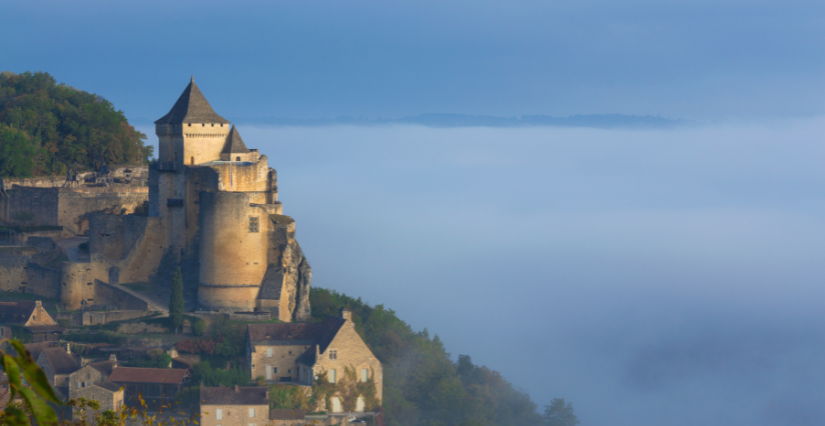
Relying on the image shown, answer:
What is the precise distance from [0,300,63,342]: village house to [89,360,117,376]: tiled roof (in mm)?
3470

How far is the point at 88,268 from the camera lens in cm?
4669

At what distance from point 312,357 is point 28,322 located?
12.1 metres

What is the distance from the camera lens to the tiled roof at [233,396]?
39625mm

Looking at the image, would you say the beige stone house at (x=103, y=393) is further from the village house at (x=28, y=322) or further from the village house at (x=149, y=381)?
the village house at (x=28, y=322)

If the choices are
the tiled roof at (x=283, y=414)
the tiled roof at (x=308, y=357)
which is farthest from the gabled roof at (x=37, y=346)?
the tiled roof at (x=308, y=357)

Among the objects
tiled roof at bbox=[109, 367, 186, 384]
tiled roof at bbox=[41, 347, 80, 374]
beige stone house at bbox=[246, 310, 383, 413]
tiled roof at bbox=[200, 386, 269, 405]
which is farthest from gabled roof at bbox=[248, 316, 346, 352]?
tiled roof at bbox=[41, 347, 80, 374]

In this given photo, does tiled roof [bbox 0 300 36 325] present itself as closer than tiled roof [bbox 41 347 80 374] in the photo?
No

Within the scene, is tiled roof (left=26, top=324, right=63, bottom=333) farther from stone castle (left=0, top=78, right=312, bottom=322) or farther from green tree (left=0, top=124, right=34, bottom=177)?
green tree (left=0, top=124, right=34, bottom=177)

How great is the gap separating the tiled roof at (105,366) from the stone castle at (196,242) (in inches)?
194

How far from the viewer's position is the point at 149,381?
132 feet

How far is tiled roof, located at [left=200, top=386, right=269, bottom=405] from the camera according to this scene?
39.6 meters

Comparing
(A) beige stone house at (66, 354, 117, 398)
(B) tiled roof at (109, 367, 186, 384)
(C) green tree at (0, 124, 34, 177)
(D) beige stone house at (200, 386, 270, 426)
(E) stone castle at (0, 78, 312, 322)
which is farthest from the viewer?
(C) green tree at (0, 124, 34, 177)

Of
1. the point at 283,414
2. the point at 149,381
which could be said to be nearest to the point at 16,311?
the point at 149,381

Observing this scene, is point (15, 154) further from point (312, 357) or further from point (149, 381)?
point (312, 357)
